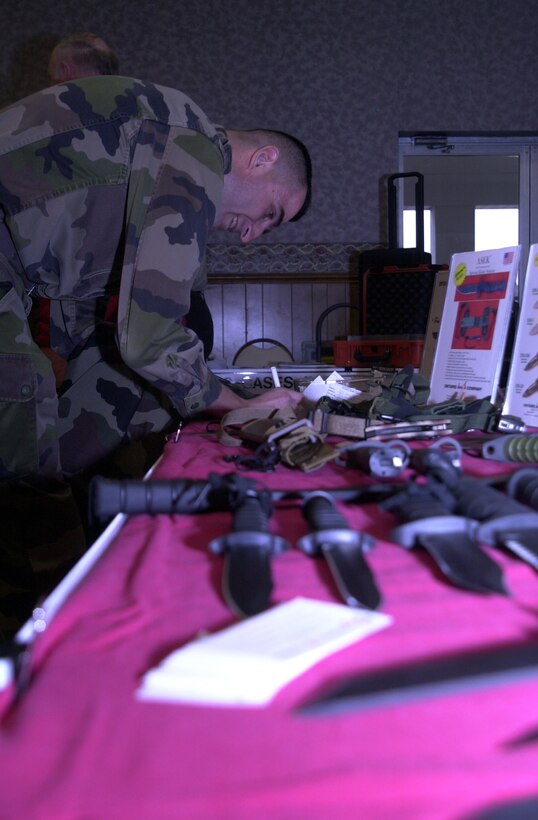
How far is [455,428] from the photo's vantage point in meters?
1.45

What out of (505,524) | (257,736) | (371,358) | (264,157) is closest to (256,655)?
(257,736)

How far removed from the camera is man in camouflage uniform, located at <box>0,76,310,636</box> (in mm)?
1449

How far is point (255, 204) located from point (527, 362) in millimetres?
873

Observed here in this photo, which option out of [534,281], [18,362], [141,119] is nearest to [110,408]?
[18,362]

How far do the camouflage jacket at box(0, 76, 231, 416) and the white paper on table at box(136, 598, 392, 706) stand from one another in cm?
99

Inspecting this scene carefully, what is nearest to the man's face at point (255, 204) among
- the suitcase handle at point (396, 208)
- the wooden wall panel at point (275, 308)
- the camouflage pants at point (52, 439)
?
the camouflage pants at point (52, 439)

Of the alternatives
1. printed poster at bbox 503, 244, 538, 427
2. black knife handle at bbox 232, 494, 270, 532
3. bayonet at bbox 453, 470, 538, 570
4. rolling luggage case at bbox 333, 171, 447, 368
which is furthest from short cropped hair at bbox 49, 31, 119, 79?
bayonet at bbox 453, 470, 538, 570

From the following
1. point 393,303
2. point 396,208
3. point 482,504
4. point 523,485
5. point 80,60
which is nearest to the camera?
point 482,504

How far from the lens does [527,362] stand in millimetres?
1459

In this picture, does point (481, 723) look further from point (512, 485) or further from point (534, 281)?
point (534, 281)

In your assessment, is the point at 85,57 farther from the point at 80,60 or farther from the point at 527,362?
the point at 527,362

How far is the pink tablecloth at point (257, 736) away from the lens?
0.33 metres

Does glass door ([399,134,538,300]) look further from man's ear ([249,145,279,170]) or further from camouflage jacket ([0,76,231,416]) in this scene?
camouflage jacket ([0,76,231,416])

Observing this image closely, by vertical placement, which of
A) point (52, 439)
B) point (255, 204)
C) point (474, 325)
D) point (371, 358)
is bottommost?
point (52, 439)
